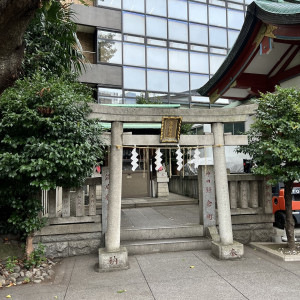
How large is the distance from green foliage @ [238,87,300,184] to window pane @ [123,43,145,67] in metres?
13.1

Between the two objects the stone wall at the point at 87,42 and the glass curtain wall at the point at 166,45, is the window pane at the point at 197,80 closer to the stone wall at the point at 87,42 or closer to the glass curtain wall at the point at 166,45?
the glass curtain wall at the point at 166,45

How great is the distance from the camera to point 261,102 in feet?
20.0

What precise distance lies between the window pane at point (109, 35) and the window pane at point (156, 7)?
3018 millimetres

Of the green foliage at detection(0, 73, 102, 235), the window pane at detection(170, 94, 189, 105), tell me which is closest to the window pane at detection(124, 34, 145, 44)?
the window pane at detection(170, 94, 189, 105)

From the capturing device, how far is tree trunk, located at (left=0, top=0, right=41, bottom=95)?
105 inches

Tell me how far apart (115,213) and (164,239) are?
→ 71.2 inches

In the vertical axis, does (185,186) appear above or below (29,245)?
above

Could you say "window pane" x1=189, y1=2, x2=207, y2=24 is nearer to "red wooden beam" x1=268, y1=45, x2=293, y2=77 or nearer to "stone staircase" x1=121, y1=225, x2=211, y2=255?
"red wooden beam" x1=268, y1=45, x2=293, y2=77

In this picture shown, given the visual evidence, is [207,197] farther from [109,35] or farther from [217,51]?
[217,51]

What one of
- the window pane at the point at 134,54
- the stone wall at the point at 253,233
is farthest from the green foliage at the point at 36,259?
the window pane at the point at 134,54

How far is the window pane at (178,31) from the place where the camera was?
19.2 metres

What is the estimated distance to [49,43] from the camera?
845 centimetres

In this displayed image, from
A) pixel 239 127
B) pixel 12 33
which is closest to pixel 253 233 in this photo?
pixel 12 33

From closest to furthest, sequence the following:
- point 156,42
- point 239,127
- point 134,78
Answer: point 239,127, point 134,78, point 156,42
